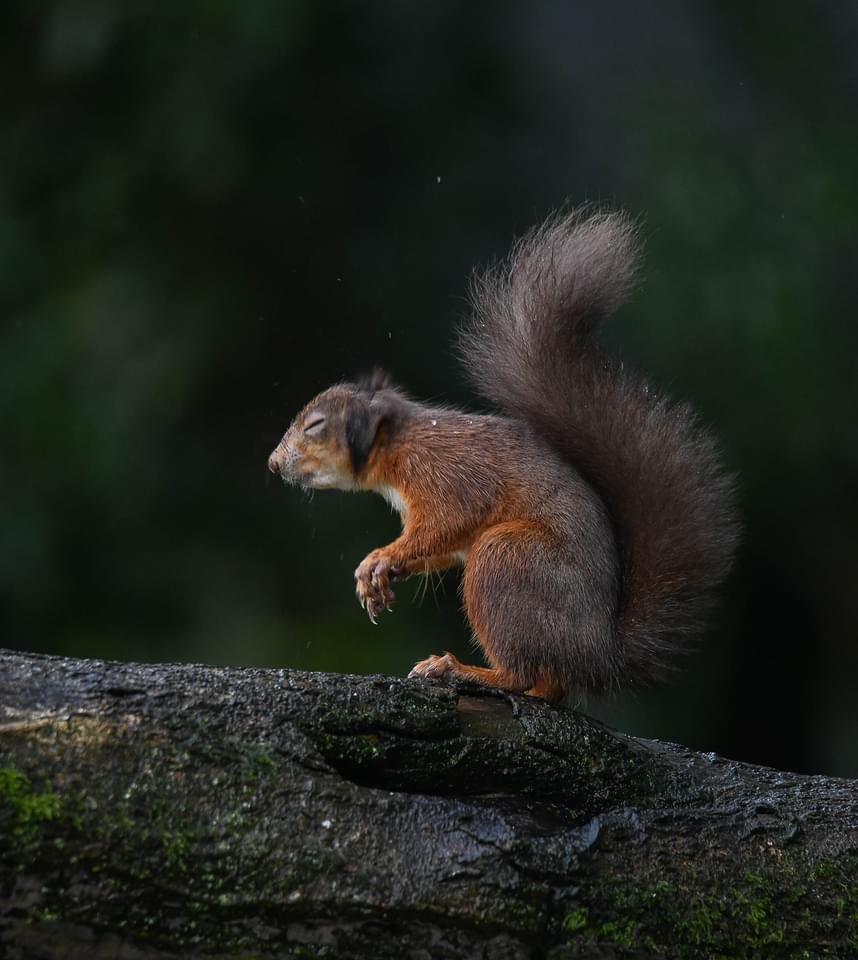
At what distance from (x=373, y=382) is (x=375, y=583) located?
479 millimetres

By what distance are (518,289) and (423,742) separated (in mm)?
936

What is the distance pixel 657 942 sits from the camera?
1.60 metres

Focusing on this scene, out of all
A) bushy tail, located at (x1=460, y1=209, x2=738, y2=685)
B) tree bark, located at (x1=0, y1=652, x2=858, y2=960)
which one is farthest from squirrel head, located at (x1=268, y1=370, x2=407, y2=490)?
tree bark, located at (x1=0, y1=652, x2=858, y2=960)

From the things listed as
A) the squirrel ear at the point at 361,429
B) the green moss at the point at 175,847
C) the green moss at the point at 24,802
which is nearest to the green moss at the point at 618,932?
the green moss at the point at 175,847

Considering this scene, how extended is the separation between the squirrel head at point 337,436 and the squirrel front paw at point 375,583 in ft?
0.84

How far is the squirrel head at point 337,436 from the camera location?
2.42m

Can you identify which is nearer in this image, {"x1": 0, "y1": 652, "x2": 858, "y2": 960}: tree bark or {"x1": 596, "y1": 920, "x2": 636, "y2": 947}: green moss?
{"x1": 0, "y1": 652, "x2": 858, "y2": 960}: tree bark

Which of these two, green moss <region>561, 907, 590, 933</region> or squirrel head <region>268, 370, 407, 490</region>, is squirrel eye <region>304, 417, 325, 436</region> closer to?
squirrel head <region>268, 370, 407, 490</region>

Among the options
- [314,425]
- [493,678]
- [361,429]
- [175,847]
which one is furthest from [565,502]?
[175,847]

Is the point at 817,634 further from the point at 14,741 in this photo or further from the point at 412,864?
the point at 14,741

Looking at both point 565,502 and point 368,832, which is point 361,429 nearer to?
point 565,502

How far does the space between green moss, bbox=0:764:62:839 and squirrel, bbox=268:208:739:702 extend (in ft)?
2.69

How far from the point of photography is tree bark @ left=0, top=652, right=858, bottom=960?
138cm

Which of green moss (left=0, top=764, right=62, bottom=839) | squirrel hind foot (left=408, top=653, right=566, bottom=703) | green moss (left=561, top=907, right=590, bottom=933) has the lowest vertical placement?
green moss (left=561, top=907, right=590, bottom=933)
